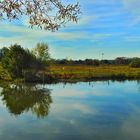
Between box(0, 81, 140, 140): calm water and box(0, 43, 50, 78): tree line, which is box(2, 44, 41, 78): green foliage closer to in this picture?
box(0, 43, 50, 78): tree line

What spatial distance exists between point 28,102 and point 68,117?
670 cm

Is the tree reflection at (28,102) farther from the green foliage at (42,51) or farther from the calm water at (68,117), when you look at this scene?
the green foliage at (42,51)

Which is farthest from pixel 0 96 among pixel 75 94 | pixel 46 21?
pixel 46 21

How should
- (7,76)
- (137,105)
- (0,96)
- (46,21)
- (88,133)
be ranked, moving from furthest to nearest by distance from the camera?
(7,76) < (0,96) < (137,105) < (88,133) < (46,21)

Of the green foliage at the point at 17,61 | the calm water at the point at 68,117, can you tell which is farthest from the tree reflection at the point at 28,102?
the green foliage at the point at 17,61

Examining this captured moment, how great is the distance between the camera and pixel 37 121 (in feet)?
59.8

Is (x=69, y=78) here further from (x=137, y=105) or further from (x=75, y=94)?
(x=137, y=105)

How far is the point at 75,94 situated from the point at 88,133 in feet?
50.8

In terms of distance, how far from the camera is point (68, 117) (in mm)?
19438

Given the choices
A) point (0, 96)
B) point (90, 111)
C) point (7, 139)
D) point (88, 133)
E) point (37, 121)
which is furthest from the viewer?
point (0, 96)

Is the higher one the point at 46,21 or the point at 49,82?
the point at 46,21

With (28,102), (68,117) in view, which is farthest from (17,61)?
(68,117)

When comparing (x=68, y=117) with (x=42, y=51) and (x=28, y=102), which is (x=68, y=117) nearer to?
(x=28, y=102)

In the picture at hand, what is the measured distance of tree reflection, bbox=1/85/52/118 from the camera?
71.9 feet
